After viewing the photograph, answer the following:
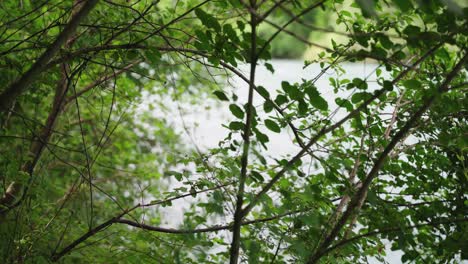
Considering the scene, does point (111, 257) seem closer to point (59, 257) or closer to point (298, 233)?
point (59, 257)

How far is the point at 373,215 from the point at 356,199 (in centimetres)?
24

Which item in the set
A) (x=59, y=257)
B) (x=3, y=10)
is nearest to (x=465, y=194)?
(x=59, y=257)

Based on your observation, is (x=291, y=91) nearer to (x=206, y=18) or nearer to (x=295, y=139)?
(x=206, y=18)

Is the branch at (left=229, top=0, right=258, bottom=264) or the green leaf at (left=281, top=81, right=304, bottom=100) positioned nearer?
the branch at (left=229, top=0, right=258, bottom=264)

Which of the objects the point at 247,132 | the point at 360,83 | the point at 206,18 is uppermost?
the point at 206,18

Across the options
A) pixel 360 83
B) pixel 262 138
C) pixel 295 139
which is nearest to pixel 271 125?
pixel 262 138

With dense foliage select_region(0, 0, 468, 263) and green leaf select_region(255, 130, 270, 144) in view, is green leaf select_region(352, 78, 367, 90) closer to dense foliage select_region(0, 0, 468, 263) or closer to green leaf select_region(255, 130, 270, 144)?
dense foliage select_region(0, 0, 468, 263)

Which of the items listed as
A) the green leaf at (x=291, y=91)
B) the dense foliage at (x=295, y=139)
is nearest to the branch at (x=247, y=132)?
the dense foliage at (x=295, y=139)

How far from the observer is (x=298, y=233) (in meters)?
1.64

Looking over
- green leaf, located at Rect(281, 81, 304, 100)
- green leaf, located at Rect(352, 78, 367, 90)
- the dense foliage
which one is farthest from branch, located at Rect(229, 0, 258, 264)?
green leaf, located at Rect(352, 78, 367, 90)

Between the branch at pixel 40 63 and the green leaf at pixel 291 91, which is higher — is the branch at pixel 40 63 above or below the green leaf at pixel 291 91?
above

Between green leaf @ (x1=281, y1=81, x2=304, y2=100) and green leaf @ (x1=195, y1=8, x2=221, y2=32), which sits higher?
green leaf @ (x1=195, y1=8, x2=221, y2=32)

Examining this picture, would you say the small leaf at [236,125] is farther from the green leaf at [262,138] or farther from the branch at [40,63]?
the branch at [40,63]

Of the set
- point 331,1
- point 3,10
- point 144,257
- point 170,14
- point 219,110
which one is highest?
point 219,110
